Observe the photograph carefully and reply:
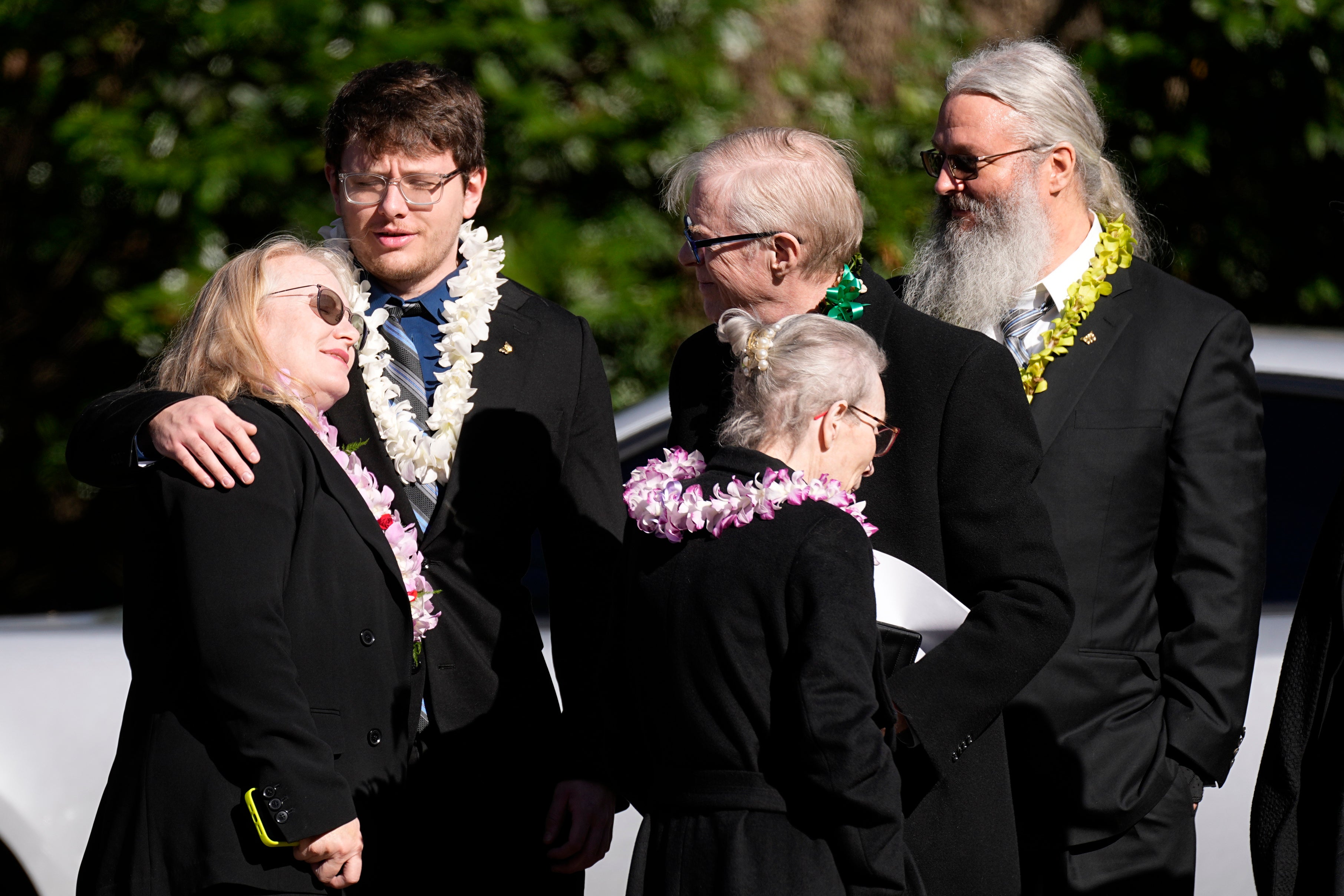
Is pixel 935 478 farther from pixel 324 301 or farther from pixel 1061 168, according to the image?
pixel 324 301

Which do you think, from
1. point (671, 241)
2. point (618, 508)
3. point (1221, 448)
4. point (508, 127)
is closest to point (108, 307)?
point (508, 127)

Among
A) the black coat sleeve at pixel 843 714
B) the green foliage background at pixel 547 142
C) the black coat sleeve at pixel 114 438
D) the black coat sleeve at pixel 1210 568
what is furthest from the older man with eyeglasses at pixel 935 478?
the green foliage background at pixel 547 142

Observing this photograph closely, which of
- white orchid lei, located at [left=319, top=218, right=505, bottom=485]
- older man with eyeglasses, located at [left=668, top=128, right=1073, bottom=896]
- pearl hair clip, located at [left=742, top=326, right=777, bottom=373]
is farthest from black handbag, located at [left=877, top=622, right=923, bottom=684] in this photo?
white orchid lei, located at [left=319, top=218, right=505, bottom=485]

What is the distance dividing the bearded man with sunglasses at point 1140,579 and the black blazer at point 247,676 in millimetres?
1260

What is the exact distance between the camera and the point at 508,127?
232 inches

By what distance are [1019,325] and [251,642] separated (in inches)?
67.1

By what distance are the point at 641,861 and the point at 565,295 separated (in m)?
3.85

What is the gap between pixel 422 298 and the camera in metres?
3.00

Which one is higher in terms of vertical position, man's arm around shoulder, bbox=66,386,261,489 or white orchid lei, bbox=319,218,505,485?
man's arm around shoulder, bbox=66,386,261,489

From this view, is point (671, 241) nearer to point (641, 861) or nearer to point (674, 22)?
point (674, 22)

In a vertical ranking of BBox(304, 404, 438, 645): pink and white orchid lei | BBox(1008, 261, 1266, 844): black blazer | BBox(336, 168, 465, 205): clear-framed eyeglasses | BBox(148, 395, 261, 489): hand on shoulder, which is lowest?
BBox(1008, 261, 1266, 844): black blazer

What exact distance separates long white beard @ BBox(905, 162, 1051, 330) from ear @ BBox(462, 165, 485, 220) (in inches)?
38.6

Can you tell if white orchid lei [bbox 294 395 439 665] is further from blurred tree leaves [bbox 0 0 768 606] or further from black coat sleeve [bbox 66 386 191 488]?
blurred tree leaves [bbox 0 0 768 606]

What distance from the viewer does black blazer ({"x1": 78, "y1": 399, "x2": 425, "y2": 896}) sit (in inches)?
90.0
